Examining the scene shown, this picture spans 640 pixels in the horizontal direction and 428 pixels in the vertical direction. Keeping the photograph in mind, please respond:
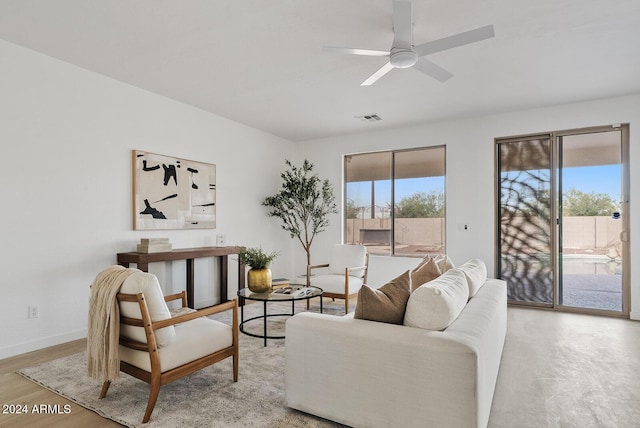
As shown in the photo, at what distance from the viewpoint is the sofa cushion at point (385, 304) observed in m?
2.01

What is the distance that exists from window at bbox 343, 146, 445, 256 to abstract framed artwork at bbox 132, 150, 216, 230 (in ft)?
8.41

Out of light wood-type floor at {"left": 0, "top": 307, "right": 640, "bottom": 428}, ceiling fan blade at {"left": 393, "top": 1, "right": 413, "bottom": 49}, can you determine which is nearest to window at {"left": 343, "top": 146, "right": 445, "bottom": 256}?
light wood-type floor at {"left": 0, "top": 307, "right": 640, "bottom": 428}

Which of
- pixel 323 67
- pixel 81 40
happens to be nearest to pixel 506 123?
pixel 323 67

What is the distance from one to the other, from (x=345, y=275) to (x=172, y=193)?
2432 millimetres

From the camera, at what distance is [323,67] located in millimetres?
3609

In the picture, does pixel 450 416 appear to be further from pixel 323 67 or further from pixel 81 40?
pixel 81 40

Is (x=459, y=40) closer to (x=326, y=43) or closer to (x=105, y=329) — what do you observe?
(x=326, y=43)

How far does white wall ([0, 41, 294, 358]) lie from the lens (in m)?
3.19

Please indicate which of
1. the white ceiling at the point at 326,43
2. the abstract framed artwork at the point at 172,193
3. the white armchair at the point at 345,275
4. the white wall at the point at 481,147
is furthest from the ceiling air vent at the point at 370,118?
the abstract framed artwork at the point at 172,193

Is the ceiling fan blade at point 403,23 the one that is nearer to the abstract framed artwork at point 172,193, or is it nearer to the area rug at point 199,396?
the area rug at point 199,396

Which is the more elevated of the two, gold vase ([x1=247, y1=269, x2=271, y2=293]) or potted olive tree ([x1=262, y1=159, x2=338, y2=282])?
potted olive tree ([x1=262, y1=159, x2=338, y2=282])

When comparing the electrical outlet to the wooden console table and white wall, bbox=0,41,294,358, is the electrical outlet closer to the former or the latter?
white wall, bbox=0,41,294,358

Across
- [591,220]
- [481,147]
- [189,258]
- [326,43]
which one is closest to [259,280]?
[189,258]

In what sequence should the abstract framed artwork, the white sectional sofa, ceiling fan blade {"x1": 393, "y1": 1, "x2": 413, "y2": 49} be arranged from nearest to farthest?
1. the white sectional sofa
2. ceiling fan blade {"x1": 393, "y1": 1, "x2": 413, "y2": 49}
3. the abstract framed artwork
